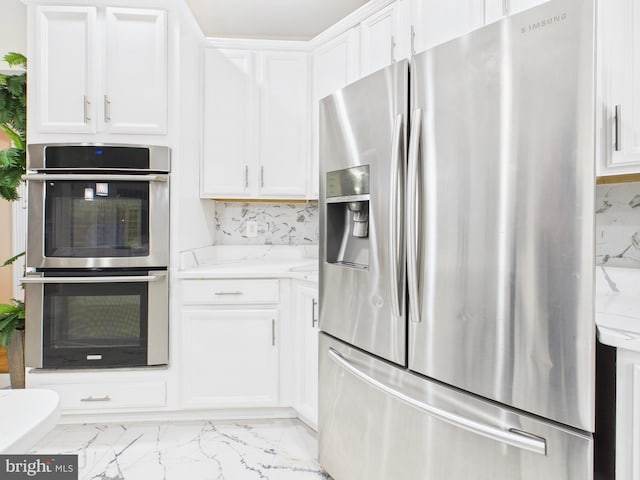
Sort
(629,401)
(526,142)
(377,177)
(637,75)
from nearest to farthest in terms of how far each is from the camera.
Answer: (629,401) → (526,142) → (637,75) → (377,177)

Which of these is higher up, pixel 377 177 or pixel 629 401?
pixel 377 177

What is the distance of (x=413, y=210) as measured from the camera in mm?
1210

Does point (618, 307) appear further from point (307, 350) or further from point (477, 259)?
point (307, 350)

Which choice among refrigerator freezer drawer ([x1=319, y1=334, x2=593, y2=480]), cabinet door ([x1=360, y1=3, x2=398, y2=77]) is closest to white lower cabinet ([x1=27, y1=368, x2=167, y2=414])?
refrigerator freezer drawer ([x1=319, y1=334, x2=593, y2=480])

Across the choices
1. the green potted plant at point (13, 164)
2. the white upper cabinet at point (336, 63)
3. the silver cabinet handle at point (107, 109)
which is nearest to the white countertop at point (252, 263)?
the silver cabinet handle at point (107, 109)

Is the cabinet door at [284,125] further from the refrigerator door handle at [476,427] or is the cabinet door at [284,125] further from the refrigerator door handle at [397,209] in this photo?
the refrigerator door handle at [476,427]

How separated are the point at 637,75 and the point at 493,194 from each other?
0.61m

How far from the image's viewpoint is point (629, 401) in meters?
0.87

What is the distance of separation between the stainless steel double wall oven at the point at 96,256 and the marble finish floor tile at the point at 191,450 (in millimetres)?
408

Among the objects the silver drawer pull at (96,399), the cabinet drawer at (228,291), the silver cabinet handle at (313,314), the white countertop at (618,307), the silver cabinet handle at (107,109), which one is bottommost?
the silver drawer pull at (96,399)

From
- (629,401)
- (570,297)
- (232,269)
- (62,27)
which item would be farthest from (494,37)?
(62,27)

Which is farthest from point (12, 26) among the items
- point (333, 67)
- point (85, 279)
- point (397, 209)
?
point (397, 209)

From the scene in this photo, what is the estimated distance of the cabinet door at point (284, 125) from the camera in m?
2.64

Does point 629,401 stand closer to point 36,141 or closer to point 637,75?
point 637,75
